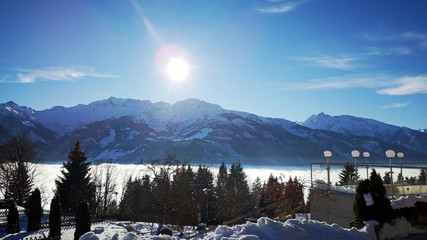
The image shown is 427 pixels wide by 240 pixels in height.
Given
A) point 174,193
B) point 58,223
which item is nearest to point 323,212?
point 58,223

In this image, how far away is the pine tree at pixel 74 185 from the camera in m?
39.9

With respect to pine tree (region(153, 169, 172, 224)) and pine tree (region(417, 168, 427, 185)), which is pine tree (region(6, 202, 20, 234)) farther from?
pine tree (region(417, 168, 427, 185))

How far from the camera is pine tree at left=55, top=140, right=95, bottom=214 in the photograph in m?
39.9

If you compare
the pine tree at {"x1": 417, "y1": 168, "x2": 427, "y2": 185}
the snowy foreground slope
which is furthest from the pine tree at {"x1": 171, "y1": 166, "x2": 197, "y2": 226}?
the snowy foreground slope

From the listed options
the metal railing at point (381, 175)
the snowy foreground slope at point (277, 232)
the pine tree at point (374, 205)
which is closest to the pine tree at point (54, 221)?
the snowy foreground slope at point (277, 232)

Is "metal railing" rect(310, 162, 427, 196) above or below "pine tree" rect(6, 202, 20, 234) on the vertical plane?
above

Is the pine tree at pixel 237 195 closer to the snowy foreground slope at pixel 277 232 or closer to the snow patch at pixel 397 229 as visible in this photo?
the snow patch at pixel 397 229

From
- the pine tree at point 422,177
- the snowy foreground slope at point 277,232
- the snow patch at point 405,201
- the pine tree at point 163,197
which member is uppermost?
the pine tree at point 422,177

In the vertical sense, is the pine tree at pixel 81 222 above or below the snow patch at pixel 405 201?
below

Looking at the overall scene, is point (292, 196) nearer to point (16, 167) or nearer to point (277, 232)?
point (277, 232)

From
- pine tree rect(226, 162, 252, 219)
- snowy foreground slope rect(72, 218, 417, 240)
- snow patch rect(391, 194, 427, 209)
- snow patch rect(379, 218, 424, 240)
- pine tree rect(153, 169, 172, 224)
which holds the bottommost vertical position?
pine tree rect(226, 162, 252, 219)

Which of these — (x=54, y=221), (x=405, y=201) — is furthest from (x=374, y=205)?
(x=54, y=221)

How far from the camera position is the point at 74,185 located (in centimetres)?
4091

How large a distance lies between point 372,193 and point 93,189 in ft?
135
